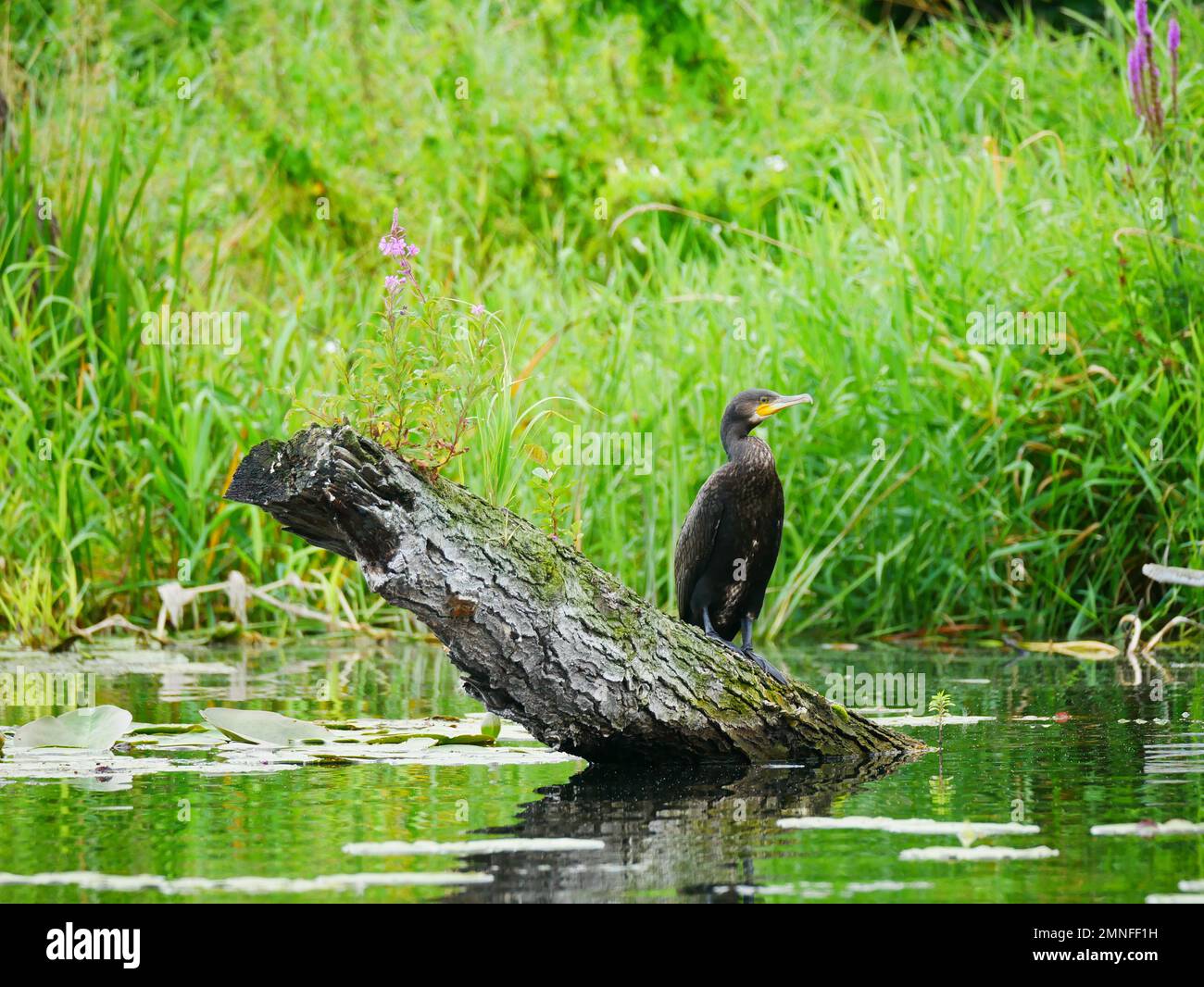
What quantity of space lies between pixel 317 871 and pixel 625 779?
1357mm

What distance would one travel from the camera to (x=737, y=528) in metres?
5.03

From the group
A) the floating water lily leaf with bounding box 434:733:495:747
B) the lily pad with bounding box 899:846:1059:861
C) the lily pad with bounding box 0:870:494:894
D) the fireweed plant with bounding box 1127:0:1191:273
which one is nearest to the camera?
the lily pad with bounding box 0:870:494:894

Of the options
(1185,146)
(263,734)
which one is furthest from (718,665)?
(1185,146)

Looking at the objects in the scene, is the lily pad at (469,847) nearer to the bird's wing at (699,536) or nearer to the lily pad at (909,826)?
the lily pad at (909,826)

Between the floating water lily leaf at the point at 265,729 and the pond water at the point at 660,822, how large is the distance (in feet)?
1.01

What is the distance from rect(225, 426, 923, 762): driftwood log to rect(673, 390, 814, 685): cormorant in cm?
51

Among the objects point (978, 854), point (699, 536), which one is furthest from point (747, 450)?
point (978, 854)

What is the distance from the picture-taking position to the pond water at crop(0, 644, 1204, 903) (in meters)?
2.91

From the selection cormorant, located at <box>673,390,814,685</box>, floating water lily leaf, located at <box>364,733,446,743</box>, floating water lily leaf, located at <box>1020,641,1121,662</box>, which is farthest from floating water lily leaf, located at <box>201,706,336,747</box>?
floating water lily leaf, located at <box>1020,641,1121,662</box>

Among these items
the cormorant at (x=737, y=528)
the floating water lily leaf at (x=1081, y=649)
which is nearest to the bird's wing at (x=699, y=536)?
the cormorant at (x=737, y=528)

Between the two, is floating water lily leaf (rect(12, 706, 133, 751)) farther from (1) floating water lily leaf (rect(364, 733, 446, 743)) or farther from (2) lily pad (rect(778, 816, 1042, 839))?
(2) lily pad (rect(778, 816, 1042, 839))

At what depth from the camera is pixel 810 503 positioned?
8031mm

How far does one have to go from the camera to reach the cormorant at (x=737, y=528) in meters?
5.04
